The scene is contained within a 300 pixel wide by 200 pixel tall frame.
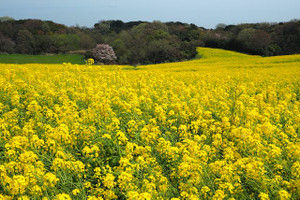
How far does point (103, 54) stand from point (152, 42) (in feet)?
32.3

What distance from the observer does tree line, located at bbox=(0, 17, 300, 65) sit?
45438mm

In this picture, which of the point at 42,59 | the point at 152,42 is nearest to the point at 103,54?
the point at 42,59

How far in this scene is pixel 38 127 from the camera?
5.88 metres

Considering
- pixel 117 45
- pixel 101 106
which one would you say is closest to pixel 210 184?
pixel 101 106

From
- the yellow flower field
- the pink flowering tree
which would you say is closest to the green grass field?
the pink flowering tree

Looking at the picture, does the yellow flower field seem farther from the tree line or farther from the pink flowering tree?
the tree line

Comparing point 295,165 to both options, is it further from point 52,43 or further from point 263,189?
point 52,43

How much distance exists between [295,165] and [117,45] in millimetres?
44140

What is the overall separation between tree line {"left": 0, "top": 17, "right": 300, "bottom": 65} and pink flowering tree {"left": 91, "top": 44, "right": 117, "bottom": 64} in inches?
74.6

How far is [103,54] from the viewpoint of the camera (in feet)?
135

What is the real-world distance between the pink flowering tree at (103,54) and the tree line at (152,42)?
190 cm

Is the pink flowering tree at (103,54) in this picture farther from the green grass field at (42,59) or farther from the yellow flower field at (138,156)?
the yellow flower field at (138,156)

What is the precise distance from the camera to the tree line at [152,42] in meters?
45.4

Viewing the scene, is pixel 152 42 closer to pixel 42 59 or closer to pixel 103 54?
pixel 103 54
